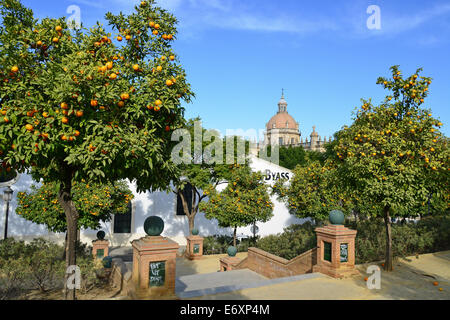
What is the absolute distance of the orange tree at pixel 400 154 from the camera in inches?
335

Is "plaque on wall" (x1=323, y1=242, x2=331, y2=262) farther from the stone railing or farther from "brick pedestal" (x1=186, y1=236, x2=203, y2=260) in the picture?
"brick pedestal" (x1=186, y1=236, x2=203, y2=260)

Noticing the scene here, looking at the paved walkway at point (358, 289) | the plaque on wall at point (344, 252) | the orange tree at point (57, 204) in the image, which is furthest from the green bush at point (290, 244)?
the orange tree at point (57, 204)

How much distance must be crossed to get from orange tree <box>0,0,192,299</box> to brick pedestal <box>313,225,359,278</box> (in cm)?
515

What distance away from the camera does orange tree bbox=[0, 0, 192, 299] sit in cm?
496

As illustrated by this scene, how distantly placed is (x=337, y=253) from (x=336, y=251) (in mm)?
59

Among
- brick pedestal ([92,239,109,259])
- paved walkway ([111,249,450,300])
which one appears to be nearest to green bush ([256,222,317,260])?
paved walkway ([111,249,450,300])

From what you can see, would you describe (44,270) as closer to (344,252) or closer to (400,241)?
(344,252)

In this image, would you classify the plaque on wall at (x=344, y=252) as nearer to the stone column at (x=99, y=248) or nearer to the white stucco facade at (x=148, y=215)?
the stone column at (x=99, y=248)

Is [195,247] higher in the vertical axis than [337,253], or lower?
lower

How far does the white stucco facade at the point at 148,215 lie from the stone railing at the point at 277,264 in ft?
34.4

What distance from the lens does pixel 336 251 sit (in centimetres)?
837

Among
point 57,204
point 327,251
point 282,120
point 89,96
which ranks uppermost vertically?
point 282,120

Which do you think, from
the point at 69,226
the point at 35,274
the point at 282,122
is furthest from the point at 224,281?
the point at 282,122

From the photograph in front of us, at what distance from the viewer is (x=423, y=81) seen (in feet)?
29.9
